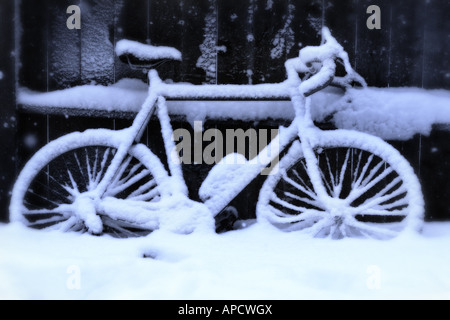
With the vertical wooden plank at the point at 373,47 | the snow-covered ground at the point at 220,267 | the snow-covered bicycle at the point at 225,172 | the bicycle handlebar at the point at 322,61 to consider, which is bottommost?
the snow-covered ground at the point at 220,267

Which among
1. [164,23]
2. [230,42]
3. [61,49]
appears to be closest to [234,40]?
[230,42]

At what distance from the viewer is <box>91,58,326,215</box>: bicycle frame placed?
2465 mm

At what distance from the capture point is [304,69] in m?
2.58

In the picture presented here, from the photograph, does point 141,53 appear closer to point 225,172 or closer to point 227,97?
point 227,97

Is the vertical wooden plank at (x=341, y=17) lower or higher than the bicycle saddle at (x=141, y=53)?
higher

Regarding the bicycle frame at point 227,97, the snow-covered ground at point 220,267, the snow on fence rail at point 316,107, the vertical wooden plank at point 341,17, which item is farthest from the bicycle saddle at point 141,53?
the vertical wooden plank at point 341,17

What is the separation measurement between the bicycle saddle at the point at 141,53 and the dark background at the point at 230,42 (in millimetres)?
549

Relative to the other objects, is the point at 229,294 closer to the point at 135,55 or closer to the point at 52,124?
the point at 135,55

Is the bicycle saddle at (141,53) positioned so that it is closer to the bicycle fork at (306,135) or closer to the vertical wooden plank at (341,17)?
the bicycle fork at (306,135)

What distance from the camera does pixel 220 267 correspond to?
6.40ft

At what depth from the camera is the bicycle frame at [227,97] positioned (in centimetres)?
246

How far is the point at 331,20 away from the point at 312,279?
2.04 meters
